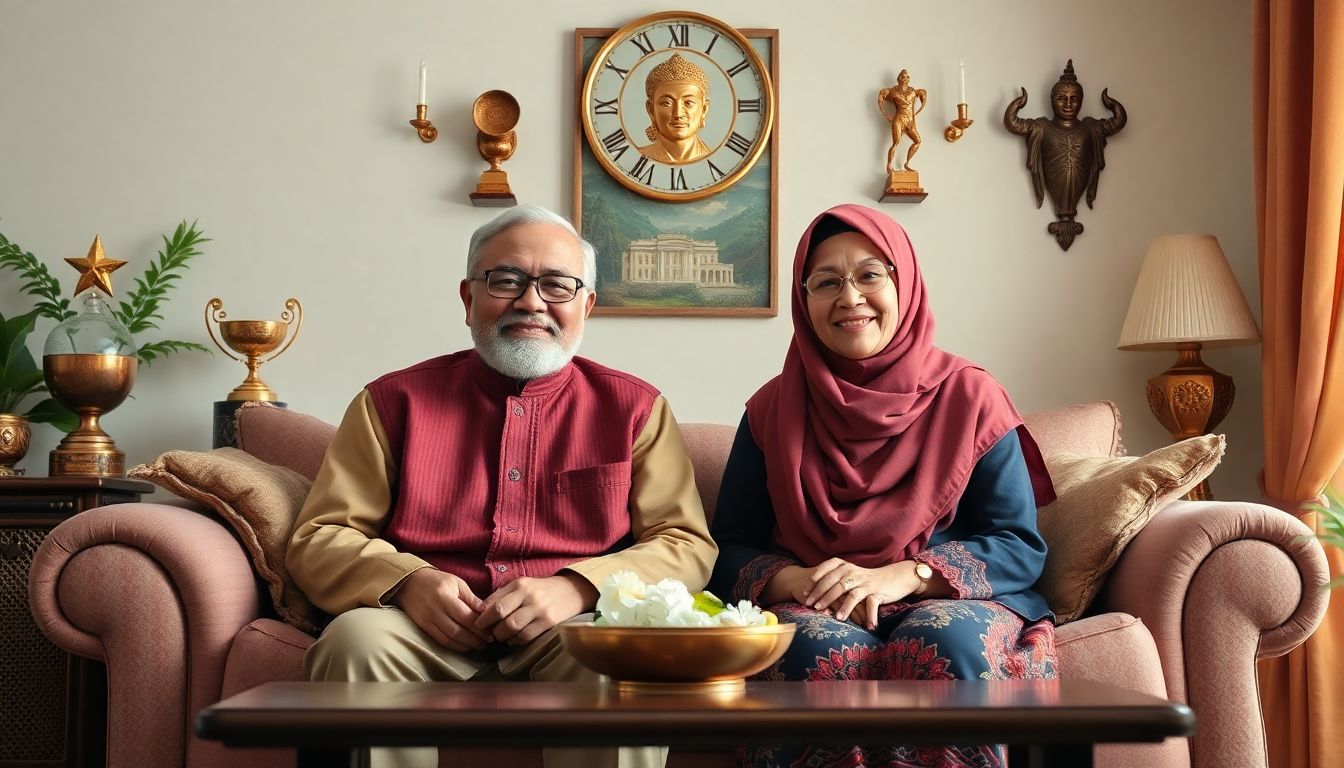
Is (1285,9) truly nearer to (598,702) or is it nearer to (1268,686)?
(1268,686)

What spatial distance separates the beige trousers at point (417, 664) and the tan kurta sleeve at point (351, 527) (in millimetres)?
87

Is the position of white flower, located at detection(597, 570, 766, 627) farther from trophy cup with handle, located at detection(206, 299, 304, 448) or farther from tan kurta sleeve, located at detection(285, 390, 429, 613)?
trophy cup with handle, located at detection(206, 299, 304, 448)

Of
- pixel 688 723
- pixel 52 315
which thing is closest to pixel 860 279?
pixel 688 723

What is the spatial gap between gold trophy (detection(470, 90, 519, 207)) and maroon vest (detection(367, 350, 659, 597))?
107 cm

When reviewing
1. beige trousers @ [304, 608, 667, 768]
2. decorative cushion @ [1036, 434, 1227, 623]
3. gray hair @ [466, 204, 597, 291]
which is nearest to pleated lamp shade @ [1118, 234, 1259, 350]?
decorative cushion @ [1036, 434, 1227, 623]

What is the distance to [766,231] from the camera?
136 inches

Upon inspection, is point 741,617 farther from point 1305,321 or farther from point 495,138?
point 495,138

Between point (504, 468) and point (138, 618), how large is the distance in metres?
0.69

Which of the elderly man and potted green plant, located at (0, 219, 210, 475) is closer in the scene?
the elderly man

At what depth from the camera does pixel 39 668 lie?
8.77 ft

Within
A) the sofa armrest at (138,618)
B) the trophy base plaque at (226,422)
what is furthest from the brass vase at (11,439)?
the sofa armrest at (138,618)

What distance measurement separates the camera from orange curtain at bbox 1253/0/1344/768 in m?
2.86

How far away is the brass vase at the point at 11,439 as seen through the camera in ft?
10.0

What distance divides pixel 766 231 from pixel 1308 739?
191 cm
